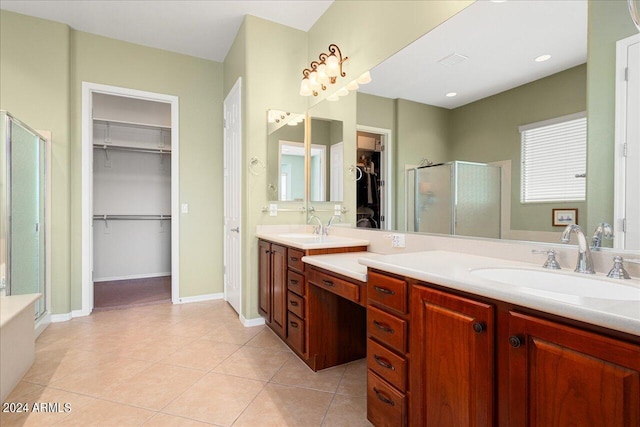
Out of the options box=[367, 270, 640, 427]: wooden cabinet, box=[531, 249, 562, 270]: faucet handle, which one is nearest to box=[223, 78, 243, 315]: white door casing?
box=[367, 270, 640, 427]: wooden cabinet

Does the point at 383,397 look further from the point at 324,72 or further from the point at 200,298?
the point at 200,298

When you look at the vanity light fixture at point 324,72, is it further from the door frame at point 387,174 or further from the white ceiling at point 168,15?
the door frame at point 387,174

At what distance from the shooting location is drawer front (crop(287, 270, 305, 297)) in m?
2.10

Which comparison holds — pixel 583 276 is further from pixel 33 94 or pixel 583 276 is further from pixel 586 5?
pixel 33 94

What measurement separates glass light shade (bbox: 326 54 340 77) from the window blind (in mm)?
1726

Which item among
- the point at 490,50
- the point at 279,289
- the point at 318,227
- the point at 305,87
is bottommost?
the point at 279,289

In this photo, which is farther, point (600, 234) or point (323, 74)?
point (323, 74)

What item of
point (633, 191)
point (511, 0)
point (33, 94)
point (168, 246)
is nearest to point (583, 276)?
point (633, 191)

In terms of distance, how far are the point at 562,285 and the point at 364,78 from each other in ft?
6.11

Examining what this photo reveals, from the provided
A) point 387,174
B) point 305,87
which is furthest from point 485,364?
point 305,87

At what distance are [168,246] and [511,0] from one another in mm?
5055

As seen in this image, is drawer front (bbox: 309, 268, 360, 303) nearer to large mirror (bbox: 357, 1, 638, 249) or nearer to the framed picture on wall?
large mirror (bbox: 357, 1, 638, 249)

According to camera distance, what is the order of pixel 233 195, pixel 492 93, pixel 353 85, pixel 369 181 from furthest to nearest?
1. pixel 233 195
2. pixel 353 85
3. pixel 369 181
4. pixel 492 93

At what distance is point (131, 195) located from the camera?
15.3 feet
